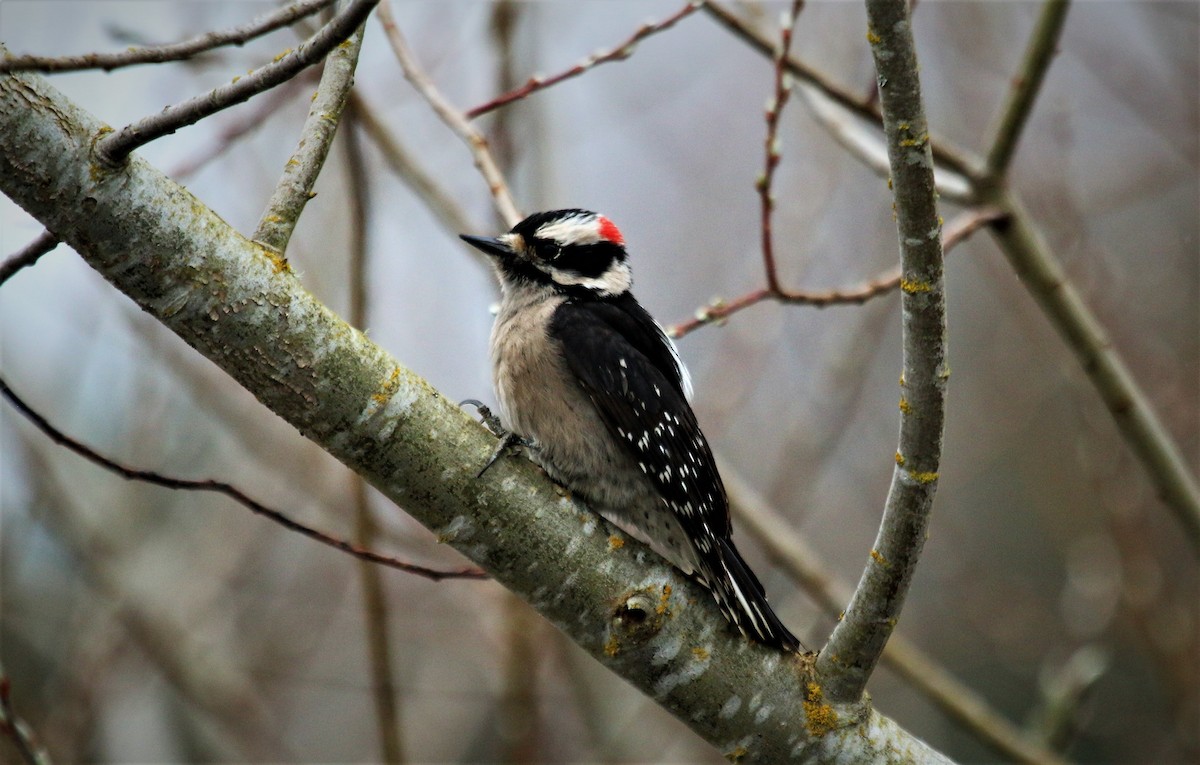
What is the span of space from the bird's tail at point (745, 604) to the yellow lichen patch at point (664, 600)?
156 millimetres

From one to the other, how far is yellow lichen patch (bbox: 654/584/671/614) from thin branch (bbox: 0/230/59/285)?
1.49 metres

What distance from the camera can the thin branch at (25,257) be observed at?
2.12 metres

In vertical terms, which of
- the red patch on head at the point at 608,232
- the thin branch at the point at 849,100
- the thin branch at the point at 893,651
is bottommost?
the thin branch at the point at 893,651

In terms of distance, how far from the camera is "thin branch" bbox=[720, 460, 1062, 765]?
153 inches

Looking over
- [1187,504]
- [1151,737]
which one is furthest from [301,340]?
[1151,737]

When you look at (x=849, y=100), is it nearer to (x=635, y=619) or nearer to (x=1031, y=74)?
(x=1031, y=74)

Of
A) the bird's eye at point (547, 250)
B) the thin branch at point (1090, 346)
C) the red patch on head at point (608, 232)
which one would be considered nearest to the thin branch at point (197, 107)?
the bird's eye at point (547, 250)

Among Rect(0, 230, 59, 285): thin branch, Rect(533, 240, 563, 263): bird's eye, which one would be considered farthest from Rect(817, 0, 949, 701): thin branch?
Rect(533, 240, 563, 263): bird's eye

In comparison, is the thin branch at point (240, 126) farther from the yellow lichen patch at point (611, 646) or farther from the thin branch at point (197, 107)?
the yellow lichen patch at point (611, 646)

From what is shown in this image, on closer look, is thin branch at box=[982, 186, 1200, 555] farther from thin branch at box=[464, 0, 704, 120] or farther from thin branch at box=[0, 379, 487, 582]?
thin branch at box=[0, 379, 487, 582]

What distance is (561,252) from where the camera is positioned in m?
3.89

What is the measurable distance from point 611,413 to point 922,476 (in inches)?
51.5

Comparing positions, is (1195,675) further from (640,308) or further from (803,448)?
(640,308)

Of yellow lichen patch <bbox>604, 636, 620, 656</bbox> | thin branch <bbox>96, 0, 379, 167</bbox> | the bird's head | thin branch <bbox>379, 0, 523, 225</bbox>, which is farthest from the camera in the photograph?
the bird's head
